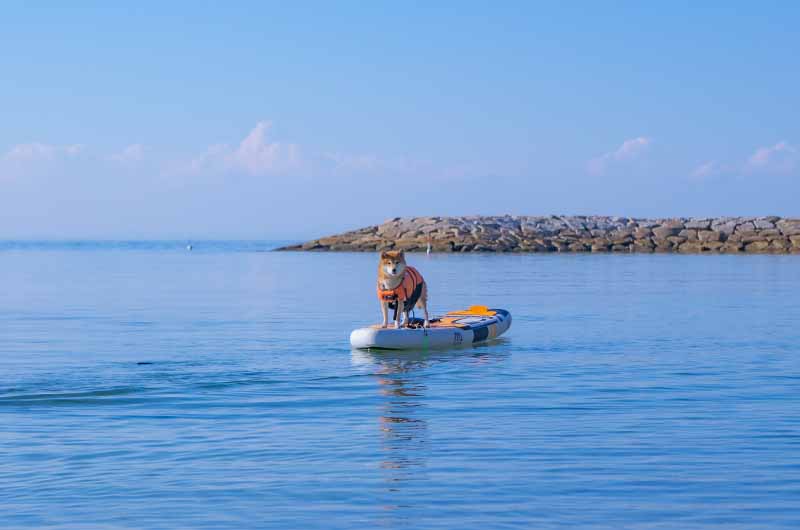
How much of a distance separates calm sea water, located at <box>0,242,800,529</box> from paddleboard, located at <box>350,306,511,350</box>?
0.34m

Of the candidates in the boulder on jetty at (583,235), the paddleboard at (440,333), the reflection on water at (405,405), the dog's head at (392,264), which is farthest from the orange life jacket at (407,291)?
the boulder on jetty at (583,235)

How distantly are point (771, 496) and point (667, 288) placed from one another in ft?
105

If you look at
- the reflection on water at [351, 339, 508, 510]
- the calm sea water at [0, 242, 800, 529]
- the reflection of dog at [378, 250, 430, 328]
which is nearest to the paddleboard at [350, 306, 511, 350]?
the reflection on water at [351, 339, 508, 510]

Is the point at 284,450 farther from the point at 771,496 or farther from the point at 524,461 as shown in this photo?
the point at 771,496

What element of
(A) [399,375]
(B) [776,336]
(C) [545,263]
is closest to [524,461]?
(A) [399,375]

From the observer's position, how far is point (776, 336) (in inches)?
920

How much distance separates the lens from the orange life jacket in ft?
65.9

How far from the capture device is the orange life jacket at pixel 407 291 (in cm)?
2008

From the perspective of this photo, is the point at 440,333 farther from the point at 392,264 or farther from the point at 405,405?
the point at 405,405

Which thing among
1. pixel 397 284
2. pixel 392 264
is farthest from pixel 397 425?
pixel 397 284

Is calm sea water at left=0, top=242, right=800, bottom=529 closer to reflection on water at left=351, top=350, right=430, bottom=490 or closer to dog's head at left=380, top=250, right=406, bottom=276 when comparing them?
reflection on water at left=351, top=350, right=430, bottom=490

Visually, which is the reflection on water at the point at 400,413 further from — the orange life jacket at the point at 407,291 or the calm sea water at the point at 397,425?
the orange life jacket at the point at 407,291

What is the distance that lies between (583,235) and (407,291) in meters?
69.3

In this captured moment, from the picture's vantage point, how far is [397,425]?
1268 centimetres
